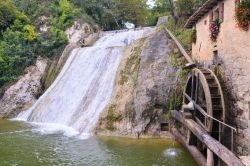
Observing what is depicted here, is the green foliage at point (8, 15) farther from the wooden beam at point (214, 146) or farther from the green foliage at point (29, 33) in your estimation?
the wooden beam at point (214, 146)

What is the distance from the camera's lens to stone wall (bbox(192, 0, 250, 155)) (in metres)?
9.92

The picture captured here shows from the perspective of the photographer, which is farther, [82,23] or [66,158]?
[82,23]

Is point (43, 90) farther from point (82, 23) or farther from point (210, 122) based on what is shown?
point (210, 122)

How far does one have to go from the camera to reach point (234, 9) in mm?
10711

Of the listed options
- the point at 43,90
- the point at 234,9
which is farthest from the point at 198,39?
the point at 43,90

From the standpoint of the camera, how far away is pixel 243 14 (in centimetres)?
987

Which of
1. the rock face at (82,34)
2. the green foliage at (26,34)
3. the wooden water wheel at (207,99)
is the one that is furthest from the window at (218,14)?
the green foliage at (26,34)

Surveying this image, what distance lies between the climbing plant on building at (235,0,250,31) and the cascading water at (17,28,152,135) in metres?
8.95

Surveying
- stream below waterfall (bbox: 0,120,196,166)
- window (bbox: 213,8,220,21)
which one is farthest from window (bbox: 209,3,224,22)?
stream below waterfall (bbox: 0,120,196,166)

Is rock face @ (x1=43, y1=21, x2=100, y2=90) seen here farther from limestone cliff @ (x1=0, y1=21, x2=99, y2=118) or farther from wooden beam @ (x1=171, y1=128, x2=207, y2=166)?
wooden beam @ (x1=171, y1=128, x2=207, y2=166)

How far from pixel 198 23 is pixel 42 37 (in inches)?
651

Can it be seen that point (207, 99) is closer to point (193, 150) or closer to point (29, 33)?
point (193, 150)

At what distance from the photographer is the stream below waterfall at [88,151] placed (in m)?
11.5

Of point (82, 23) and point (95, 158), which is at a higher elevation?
point (82, 23)
